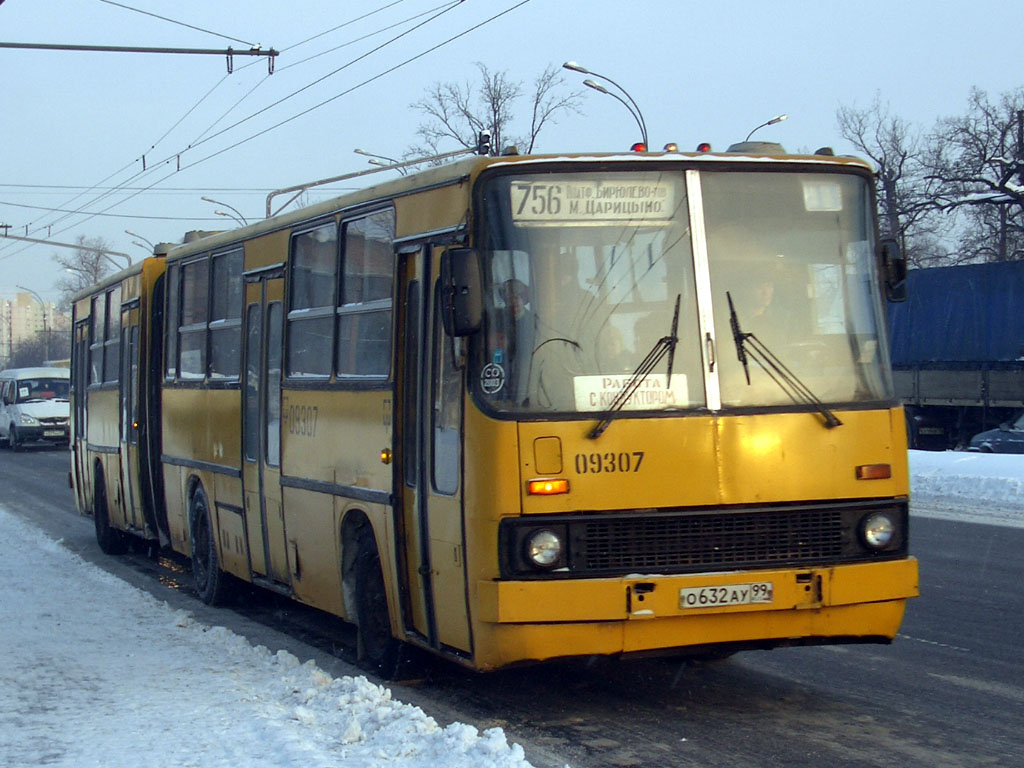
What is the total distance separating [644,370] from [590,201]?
0.83m

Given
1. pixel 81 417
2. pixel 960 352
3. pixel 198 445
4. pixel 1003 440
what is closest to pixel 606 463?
pixel 198 445

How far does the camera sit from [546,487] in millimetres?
6289

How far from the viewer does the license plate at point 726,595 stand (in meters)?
6.30

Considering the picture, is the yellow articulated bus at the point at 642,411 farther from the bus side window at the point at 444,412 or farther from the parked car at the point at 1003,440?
the parked car at the point at 1003,440

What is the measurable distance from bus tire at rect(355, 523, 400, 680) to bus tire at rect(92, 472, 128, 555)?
8079 millimetres

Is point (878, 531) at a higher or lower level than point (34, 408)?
lower

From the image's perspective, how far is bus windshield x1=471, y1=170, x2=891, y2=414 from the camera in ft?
21.2

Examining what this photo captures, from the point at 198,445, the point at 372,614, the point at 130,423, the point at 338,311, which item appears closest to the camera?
the point at 372,614

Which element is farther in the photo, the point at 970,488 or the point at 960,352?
the point at 960,352

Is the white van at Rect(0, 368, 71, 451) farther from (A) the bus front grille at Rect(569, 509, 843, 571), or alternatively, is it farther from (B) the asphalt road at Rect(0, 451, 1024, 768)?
(A) the bus front grille at Rect(569, 509, 843, 571)

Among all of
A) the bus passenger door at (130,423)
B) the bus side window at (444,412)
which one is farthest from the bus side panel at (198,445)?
the bus side window at (444,412)

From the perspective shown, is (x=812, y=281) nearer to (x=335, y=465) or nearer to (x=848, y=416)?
(x=848, y=416)

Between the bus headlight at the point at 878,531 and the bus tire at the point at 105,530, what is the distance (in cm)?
1080

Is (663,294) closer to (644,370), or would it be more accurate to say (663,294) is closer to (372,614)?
(644,370)
